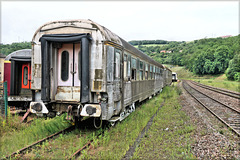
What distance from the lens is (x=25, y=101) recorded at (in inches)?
383

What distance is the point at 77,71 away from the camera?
5.74m

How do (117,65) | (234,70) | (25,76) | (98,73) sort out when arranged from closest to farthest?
(98,73)
(117,65)
(25,76)
(234,70)

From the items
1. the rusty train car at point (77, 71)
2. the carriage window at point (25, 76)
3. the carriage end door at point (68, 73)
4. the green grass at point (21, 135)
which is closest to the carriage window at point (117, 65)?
the rusty train car at point (77, 71)

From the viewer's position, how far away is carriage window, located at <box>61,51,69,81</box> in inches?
230

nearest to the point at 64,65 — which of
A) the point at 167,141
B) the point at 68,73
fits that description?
the point at 68,73

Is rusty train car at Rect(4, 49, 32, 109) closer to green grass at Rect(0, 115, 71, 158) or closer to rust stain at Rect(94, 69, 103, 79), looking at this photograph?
green grass at Rect(0, 115, 71, 158)

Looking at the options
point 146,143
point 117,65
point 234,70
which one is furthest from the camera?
point 234,70

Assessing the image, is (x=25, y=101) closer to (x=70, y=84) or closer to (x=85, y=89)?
(x=70, y=84)

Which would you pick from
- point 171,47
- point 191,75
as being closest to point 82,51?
point 191,75

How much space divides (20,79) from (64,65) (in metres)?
5.06

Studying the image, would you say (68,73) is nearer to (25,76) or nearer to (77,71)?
(77,71)

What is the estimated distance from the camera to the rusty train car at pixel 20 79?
362 inches

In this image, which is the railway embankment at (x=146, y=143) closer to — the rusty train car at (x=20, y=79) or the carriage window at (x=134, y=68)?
the carriage window at (x=134, y=68)

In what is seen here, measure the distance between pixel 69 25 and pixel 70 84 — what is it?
5.78 feet
